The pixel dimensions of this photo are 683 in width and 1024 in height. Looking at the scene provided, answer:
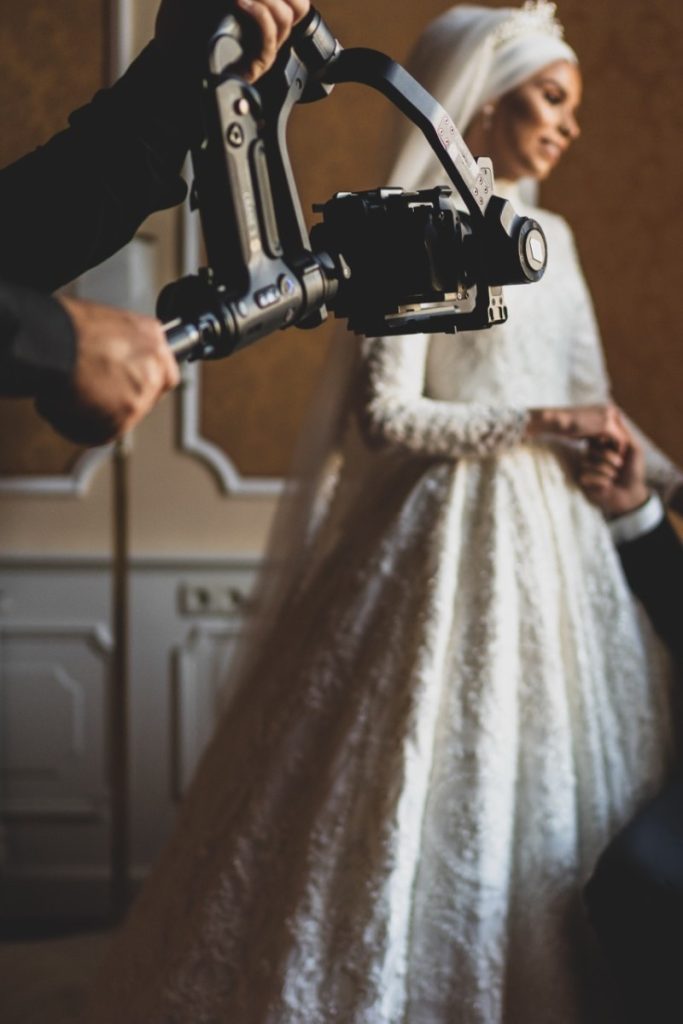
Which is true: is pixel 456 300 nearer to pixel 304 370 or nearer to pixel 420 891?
pixel 420 891

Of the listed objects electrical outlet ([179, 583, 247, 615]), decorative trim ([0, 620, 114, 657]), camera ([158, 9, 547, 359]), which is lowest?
decorative trim ([0, 620, 114, 657])

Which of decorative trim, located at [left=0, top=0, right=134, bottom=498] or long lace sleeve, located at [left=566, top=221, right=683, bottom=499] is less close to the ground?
long lace sleeve, located at [left=566, top=221, right=683, bottom=499]

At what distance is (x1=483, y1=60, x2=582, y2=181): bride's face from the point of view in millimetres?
1780

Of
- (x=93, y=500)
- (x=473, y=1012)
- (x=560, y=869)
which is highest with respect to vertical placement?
(x=93, y=500)

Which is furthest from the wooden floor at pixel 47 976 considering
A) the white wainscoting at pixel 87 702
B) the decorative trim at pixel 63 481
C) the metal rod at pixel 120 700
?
the decorative trim at pixel 63 481

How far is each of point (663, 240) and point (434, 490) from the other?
1.38 metres

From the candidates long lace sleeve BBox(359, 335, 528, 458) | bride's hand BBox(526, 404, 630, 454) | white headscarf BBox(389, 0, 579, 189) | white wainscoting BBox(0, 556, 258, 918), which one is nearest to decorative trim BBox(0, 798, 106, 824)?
white wainscoting BBox(0, 556, 258, 918)

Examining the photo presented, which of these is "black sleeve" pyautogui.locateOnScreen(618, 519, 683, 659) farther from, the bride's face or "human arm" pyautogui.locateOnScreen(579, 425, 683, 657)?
the bride's face

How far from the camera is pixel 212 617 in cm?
292

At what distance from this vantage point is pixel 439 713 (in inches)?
62.2

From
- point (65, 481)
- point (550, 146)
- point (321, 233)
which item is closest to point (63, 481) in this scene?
point (65, 481)

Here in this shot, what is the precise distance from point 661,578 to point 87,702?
5.47 feet

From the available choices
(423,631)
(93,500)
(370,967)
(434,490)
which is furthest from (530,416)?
(93,500)

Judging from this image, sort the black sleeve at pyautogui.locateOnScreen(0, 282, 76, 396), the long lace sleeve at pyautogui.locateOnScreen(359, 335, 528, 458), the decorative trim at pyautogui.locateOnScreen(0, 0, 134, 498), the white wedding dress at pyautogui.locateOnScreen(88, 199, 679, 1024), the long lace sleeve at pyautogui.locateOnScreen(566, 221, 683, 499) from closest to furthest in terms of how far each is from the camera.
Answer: the black sleeve at pyautogui.locateOnScreen(0, 282, 76, 396), the white wedding dress at pyautogui.locateOnScreen(88, 199, 679, 1024), the long lace sleeve at pyautogui.locateOnScreen(359, 335, 528, 458), the long lace sleeve at pyautogui.locateOnScreen(566, 221, 683, 499), the decorative trim at pyautogui.locateOnScreen(0, 0, 134, 498)
